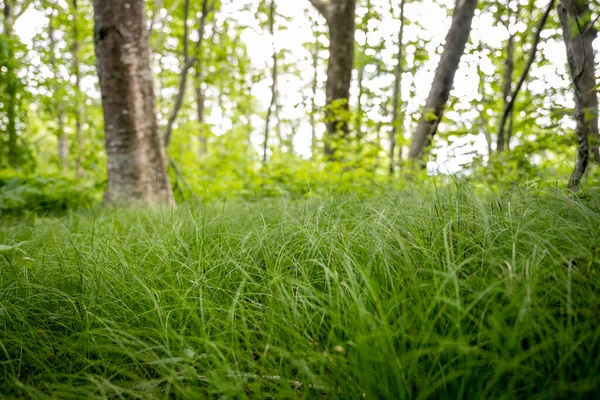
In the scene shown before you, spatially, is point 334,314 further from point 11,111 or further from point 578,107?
point 11,111

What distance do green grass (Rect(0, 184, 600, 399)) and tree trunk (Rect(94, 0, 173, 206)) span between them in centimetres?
176

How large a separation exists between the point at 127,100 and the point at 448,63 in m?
3.54

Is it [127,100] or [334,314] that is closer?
[334,314]

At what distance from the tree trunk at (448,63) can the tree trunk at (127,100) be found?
294 cm

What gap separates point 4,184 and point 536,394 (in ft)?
15.9

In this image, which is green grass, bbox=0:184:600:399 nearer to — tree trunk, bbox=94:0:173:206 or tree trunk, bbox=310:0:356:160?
tree trunk, bbox=94:0:173:206

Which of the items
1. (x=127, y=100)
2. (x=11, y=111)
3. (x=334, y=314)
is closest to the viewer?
(x=334, y=314)

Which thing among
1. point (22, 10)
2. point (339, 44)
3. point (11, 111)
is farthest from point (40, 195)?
point (22, 10)

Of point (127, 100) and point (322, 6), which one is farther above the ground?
point (322, 6)

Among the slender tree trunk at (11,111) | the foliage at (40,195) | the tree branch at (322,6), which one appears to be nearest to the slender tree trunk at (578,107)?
the tree branch at (322,6)

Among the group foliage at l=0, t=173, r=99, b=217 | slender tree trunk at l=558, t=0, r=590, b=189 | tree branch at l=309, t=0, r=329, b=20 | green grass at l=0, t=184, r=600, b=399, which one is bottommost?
green grass at l=0, t=184, r=600, b=399

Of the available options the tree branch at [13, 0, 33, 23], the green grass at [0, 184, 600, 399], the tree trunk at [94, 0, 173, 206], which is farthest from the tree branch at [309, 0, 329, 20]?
the tree branch at [13, 0, 33, 23]

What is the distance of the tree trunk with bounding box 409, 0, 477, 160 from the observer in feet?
12.8

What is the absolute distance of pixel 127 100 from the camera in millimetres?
3322
